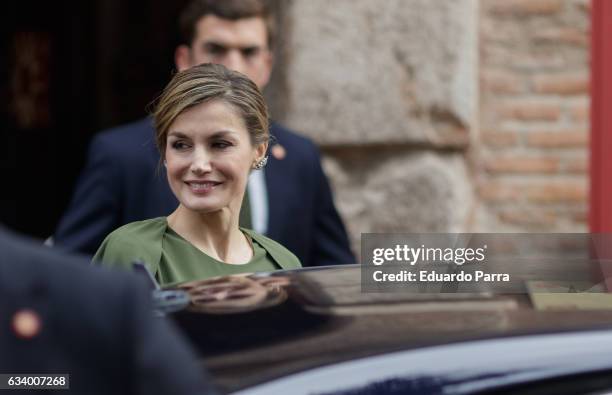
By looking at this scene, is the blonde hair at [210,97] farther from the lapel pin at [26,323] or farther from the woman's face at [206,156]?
the lapel pin at [26,323]

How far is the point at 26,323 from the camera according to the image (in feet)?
3.81

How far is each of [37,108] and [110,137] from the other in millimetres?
4483

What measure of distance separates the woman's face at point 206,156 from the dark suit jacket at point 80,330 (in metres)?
0.86

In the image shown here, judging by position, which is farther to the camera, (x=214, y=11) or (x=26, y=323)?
(x=214, y=11)

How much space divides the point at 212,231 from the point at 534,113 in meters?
2.75

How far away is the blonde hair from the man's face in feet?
3.80

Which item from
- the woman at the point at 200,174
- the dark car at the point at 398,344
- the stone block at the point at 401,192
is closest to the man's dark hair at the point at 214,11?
the stone block at the point at 401,192

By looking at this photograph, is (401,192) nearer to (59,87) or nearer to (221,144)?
(221,144)

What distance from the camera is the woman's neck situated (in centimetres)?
210

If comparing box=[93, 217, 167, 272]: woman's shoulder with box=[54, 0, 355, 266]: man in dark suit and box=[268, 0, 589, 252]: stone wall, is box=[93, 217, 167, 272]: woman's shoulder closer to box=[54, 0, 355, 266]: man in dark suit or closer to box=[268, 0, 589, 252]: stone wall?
box=[54, 0, 355, 266]: man in dark suit

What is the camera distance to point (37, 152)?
7.61m

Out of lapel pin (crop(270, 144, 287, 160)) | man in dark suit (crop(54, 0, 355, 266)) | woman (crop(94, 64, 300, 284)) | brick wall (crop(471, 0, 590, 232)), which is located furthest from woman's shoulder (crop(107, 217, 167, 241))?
brick wall (crop(471, 0, 590, 232))

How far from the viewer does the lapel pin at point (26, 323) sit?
45.6 inches

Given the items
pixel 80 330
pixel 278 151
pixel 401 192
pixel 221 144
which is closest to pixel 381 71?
pixel 401 192
